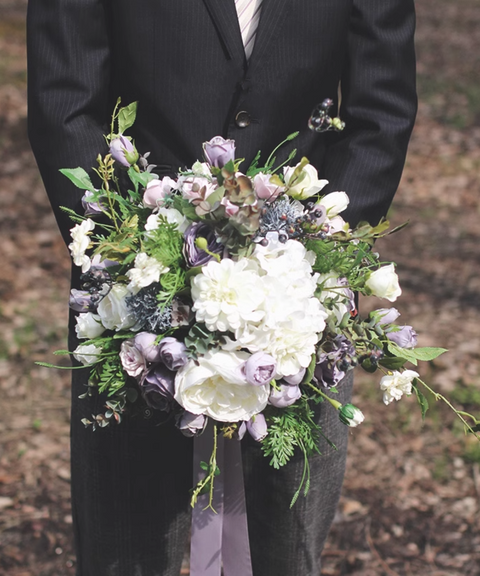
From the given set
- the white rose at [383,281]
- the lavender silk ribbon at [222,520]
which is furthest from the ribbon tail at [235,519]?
the white rose at [383,281]

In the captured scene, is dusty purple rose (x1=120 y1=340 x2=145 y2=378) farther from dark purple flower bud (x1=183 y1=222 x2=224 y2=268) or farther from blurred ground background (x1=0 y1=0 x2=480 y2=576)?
blurred ground background (x1=0 y1=0 x2=480 y2=576)

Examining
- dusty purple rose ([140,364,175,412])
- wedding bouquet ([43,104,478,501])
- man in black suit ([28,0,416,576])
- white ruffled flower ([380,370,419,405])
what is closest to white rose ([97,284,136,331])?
wedding bouquet ([43,104,478,501])

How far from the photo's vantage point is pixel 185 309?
1.49m

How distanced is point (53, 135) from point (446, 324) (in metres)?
3.64

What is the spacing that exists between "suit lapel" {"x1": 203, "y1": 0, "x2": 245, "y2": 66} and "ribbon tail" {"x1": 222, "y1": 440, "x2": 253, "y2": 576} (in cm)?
101

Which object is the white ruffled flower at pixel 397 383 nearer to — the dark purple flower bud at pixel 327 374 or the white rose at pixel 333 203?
the dark purple flower bud at pixel 327 374

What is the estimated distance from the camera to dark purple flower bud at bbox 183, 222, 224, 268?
146 cm

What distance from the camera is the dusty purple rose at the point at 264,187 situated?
1.48 meters

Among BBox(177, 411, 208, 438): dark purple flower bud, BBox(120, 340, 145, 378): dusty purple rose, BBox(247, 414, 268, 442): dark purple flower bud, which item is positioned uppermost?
BBox(120, 340, 145, 378): dusty purple rose

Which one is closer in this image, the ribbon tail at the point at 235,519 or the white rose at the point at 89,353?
the white rose at the point at 89,353

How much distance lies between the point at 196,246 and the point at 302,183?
0.28m

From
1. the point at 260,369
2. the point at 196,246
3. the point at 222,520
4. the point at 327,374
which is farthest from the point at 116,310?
the point at 222,520

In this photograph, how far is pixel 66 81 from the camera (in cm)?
182

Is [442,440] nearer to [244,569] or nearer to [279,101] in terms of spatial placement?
[244,569]
